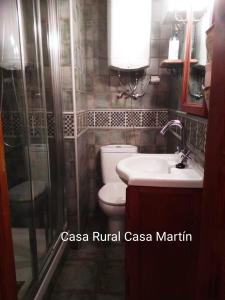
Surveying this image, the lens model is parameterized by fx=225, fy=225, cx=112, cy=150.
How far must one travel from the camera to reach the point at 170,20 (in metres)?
1.92

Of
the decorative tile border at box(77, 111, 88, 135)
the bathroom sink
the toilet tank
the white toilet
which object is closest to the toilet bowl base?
A: the white toilet

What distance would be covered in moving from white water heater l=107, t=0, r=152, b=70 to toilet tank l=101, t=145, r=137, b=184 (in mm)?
775

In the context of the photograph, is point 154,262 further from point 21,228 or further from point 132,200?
point 21,228

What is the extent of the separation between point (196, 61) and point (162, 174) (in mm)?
780

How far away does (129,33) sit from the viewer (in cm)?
196

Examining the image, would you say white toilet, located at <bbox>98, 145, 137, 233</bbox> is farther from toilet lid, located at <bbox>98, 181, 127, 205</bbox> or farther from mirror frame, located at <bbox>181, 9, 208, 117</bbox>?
mirror frame, located at <bbox>181, 9, 208, 117</bbox>

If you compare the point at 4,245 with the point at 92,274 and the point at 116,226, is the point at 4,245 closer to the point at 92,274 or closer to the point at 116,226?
the point at 92,274

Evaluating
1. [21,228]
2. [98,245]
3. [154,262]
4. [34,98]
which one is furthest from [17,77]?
[98,245]

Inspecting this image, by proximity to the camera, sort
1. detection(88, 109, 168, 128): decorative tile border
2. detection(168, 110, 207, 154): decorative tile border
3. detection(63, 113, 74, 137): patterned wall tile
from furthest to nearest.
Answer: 1. detection(88, 109, 168, 128): decorative tile border
2. detection(63, 113, 74, 137): patterned wall tile
3. detection(168, 110, 207, 154): decorative tile border

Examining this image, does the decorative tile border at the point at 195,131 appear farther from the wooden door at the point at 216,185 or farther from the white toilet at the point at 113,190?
the white toilet at the point at 113,190

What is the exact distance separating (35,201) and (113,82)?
136cm

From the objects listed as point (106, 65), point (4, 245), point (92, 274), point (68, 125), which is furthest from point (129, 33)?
point (92, 274)

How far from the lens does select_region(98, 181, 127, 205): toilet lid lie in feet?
5.93

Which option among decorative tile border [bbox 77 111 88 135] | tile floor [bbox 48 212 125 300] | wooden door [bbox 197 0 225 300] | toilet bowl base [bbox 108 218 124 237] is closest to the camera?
wooden door [bbox 197 0 225 300]
